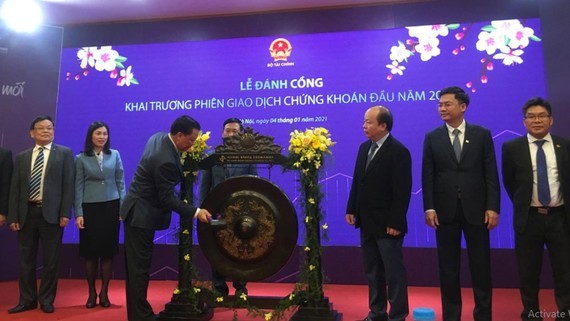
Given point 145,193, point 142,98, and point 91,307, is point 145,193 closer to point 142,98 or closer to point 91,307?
point 91,307

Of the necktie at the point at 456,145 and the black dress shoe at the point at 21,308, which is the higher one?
the necktie at the point at 456,145

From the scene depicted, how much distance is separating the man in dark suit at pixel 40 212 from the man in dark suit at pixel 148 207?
0.98 m

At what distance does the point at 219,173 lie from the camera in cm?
345

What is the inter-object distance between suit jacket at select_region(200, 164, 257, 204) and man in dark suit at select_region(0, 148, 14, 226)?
154 centimetres

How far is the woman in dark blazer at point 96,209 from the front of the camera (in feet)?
11.0

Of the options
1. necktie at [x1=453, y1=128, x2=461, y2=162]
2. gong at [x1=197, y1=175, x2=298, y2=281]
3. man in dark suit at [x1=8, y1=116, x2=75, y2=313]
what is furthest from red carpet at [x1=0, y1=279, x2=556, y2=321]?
necktie at [x1=453, y1=128, x2=461, y2=162]

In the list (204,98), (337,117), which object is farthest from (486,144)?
(204,98)

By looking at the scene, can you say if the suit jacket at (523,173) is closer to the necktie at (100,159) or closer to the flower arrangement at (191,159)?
the flower arrangement at (191,159)

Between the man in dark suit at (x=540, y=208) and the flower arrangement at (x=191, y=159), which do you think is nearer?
the man in dark suit at (x=540, y=208)

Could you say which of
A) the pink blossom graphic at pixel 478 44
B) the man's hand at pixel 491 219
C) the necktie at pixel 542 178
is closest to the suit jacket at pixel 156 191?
the man's hand at pixel 491 219

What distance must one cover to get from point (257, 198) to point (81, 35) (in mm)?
3396

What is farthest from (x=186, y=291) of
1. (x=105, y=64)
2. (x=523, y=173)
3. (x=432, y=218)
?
(x=105, y=64)

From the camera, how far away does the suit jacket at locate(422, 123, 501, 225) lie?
2.50m

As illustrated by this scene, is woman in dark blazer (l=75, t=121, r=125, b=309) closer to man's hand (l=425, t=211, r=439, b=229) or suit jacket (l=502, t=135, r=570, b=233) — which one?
man's hand (l=425, t=211, r=439, b=229)
